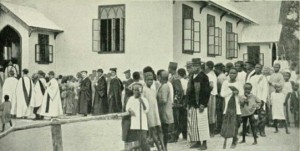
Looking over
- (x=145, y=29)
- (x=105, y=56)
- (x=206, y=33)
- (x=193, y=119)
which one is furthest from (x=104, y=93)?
(x=193, y=119)

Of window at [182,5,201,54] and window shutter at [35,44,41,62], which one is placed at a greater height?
window at [182,5,201,54]

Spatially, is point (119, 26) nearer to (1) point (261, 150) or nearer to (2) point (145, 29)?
(2) point (145, 29)

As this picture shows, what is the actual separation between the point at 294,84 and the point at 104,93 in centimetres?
225

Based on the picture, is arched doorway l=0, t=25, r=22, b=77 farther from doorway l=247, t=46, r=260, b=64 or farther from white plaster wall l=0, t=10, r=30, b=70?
doorway l=247, t=46, r=260, b=64

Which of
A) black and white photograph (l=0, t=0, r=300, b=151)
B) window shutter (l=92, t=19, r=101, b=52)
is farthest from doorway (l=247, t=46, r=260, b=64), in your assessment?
window shutter (l=92, t=19, r=101, b=52)

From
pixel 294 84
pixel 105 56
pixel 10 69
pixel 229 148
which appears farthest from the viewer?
pixel 105 56

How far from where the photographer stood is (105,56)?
4.76 m

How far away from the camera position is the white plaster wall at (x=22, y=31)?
449cm

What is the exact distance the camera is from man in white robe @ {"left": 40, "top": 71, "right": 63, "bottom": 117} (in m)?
4.43

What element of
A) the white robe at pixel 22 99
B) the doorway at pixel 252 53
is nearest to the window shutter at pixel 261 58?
the doorway at pixel 252 53

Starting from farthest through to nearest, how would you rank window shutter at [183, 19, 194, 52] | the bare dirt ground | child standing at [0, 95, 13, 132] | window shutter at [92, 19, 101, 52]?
1. window shutter at [183, 19, 194, 52]
2. window shutter at [92, 19, 101, 52]
3. child standing at [0, 95, 13, 132]
4. the bare dirt ground

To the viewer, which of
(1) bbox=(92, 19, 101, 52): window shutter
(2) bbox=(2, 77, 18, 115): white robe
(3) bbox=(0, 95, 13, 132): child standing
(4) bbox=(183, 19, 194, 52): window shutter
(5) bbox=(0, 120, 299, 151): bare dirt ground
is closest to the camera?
(5) bbox=(0, 120, 299, 151): bare dirt ground

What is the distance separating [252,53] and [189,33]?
1.14 meters

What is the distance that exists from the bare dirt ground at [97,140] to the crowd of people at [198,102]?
0.08m
